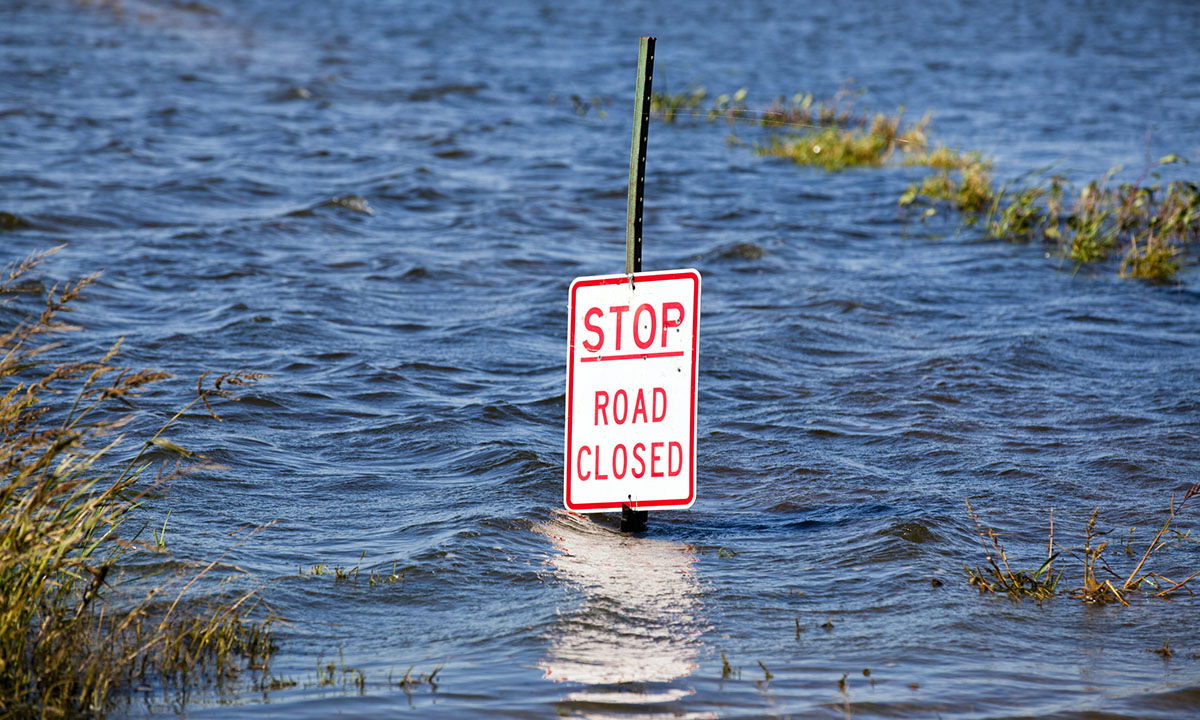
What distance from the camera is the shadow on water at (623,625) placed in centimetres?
440

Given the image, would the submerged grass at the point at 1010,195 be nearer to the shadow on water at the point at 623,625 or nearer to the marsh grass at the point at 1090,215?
the marsh grass at the point at 1090,215

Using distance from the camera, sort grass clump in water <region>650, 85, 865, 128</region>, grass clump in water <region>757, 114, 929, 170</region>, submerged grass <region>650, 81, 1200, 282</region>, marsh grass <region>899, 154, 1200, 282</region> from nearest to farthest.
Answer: marsh grass <region>899, 154, 1200, 282</region> < submerged grass <region>650, 81, 1200, 282</region> < grass clump in water <region>757, 114, 929, 170</region> < grass clump in water <region>650, 85, 865, 128</region>

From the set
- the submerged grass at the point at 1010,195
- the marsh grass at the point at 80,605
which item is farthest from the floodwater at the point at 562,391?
the submerged grass at the point at 1010,195

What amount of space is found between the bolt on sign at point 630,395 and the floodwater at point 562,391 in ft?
1.01

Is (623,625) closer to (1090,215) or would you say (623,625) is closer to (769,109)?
(1090,215)

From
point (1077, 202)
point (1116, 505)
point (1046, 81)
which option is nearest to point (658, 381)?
point (1116, 505)

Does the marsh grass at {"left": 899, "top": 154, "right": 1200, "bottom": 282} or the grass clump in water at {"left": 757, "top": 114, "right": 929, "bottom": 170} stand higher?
the grass clump in water at {"left": 757, "top": 114, "right": 929, "bottom": 170}

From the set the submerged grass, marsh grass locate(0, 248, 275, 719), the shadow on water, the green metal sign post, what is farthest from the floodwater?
the green metal sign post

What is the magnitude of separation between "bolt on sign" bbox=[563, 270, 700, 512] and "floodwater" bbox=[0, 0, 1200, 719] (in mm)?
306

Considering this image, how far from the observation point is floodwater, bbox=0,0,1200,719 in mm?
4766

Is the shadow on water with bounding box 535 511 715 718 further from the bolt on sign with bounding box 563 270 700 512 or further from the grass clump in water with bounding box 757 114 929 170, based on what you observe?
the grass clump in water with bounding box 757 114 929 170

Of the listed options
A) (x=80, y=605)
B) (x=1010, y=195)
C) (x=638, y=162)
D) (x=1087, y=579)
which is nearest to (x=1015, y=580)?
(x=1087, y=579)

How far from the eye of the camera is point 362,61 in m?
27.1

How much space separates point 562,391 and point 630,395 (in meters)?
2.88
